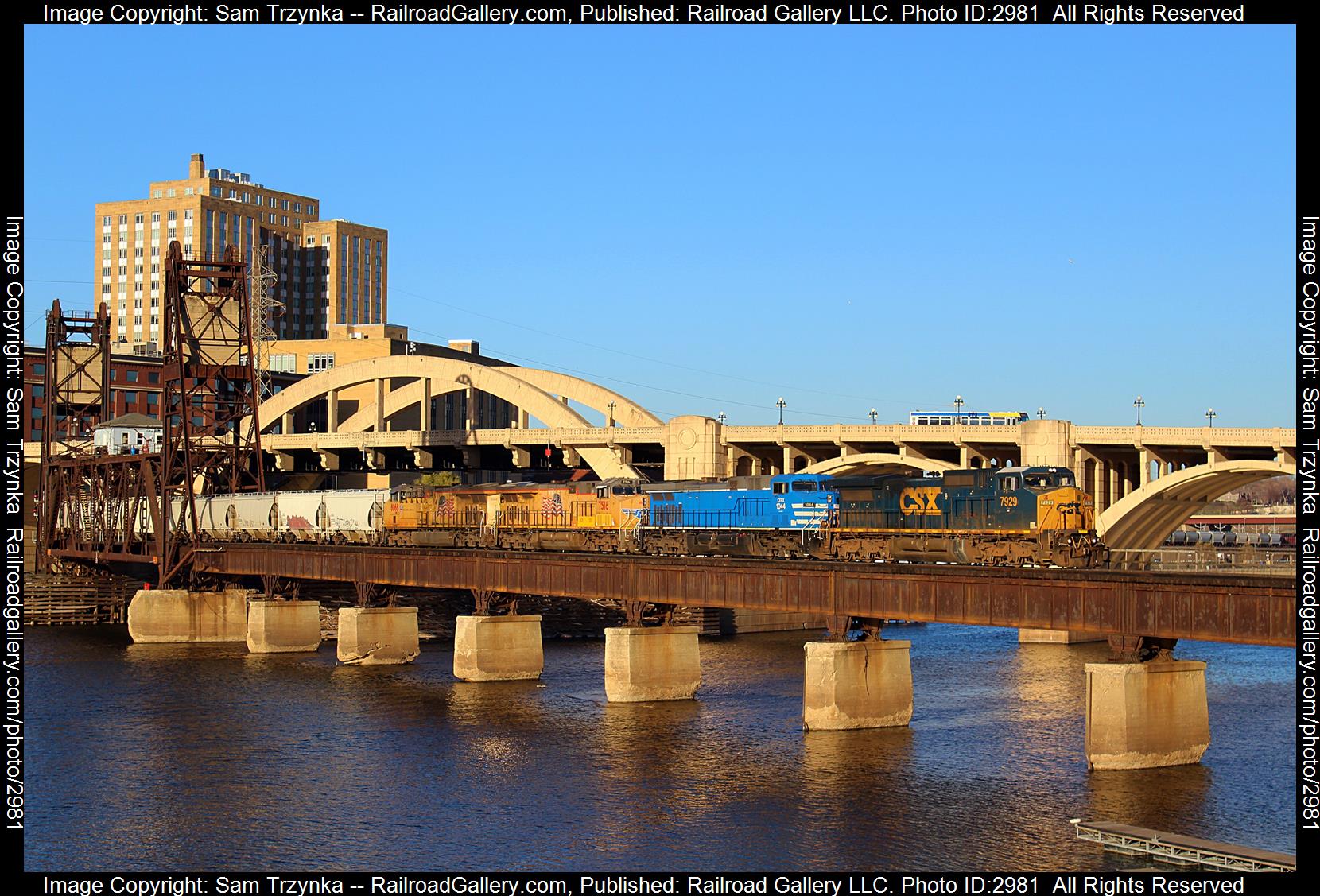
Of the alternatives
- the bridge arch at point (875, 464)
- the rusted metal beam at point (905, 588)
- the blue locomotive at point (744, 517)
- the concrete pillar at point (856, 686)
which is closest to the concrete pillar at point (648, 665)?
the rusted metal beam at point (905, 588)

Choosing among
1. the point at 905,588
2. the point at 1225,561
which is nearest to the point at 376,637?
the point at 905,588

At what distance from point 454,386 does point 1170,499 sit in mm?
72291

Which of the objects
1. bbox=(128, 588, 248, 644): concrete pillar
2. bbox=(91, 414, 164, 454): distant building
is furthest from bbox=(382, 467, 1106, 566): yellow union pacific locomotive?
bbox=(91, 414, 164, 454): distant building

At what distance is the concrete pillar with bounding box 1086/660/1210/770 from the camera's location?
4141 cm

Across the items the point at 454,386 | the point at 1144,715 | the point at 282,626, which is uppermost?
the point at 454,386

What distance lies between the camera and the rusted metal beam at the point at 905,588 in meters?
39.7

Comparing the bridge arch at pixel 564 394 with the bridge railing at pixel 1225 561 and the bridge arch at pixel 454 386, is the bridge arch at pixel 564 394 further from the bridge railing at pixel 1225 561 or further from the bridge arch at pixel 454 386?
the bridge railing at pixel 1225 561

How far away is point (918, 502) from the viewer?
57719mm

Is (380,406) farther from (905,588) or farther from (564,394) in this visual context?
(905,588)

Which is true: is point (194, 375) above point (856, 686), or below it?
above
